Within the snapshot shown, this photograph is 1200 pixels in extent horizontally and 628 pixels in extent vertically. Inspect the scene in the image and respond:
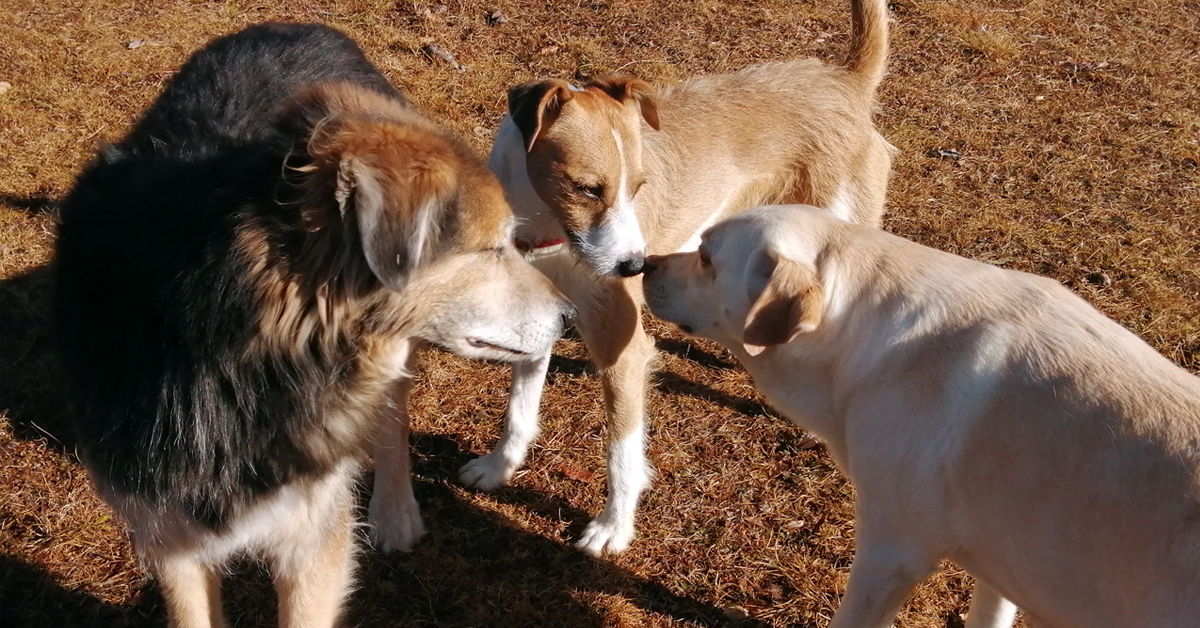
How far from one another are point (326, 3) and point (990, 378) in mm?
7210

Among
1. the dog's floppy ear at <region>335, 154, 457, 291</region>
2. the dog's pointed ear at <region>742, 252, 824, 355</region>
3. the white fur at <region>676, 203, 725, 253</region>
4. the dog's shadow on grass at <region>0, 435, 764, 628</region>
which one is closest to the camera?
the dog's floppy ear at <region>335, 154, 457, 291</region>

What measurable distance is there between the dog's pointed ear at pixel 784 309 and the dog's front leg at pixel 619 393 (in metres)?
0.92

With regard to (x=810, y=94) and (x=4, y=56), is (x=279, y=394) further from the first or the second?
(x=4, y=56)

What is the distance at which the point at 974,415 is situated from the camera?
8.77ft

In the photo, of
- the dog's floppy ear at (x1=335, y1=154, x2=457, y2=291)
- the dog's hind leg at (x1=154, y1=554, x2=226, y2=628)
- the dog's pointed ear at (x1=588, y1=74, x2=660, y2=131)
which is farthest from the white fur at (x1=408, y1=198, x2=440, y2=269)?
the dog's pointed ear at (x1=588, y1=74, x2=660, y2=131)

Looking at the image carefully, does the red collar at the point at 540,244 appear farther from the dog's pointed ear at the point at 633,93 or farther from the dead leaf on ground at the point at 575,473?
the dead leaf on ground at the point at 575,473

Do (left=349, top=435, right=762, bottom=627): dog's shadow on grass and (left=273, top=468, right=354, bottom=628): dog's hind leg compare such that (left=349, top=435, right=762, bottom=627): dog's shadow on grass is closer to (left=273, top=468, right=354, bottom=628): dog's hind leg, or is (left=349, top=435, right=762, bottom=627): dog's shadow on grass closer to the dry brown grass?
the dry brown grass

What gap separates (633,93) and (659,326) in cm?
152

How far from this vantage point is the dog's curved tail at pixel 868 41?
15.4 ft

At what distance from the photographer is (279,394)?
2.35 meters

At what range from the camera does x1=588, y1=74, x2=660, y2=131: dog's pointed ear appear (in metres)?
4.00

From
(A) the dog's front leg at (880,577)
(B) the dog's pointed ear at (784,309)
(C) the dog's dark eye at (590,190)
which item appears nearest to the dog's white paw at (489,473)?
(C) the dog's dark eye at (590,190)

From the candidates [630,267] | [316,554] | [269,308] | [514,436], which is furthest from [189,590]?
[630,267]

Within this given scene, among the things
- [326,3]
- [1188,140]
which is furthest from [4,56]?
[1188,140]
